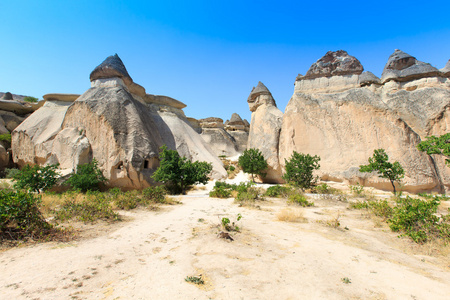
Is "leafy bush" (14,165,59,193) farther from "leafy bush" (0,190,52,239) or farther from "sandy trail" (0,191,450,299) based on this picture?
"sandy trail" (0,191,450,299)

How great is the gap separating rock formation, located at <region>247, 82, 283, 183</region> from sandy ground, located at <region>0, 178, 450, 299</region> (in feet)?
36.9

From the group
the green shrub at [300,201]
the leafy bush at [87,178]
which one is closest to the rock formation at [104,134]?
the leafy bush at [87,178]

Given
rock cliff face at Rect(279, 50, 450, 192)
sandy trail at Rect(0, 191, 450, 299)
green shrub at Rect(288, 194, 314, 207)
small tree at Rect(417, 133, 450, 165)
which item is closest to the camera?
sandy trail at Rect(0, 191, 450, 299)

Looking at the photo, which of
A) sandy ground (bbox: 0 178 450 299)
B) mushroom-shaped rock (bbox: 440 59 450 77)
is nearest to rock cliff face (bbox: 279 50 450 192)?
mushroom-shaped rock (bbox: 440 59 450 77)

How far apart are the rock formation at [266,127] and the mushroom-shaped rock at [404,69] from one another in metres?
7.56

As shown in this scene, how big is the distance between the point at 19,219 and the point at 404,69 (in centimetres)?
2025

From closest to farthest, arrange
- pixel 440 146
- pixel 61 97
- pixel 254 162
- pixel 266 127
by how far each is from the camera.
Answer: pixel 440 146
pixel 254 162
pixel 266 127
pixel 61 97

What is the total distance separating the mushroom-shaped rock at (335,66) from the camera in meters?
15.4

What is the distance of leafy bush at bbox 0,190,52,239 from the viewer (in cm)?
355

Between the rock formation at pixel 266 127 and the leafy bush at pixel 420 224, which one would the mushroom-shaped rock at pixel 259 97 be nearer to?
the rock formation at pixel 266 127

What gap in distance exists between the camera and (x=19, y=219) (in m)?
3.74

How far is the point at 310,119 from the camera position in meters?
14.6

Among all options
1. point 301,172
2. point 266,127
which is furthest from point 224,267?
point 266,127

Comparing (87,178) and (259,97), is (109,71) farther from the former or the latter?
(259,97)
